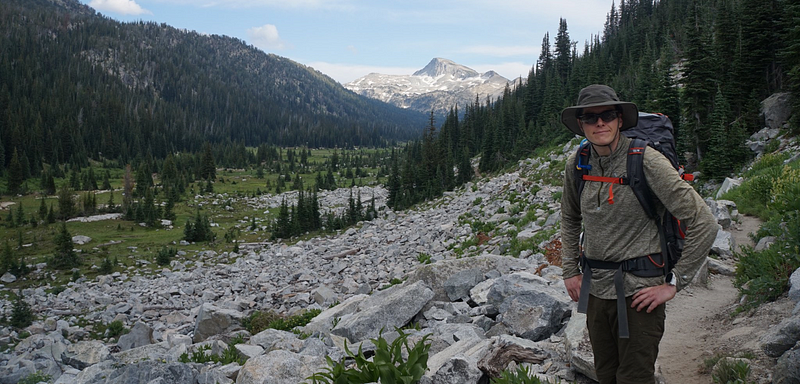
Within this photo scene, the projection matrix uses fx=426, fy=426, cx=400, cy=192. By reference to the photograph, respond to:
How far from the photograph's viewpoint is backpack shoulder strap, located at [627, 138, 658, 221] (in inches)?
130

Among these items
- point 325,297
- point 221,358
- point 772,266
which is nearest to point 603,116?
point 772,266

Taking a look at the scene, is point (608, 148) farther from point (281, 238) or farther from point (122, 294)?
point (281, 238)

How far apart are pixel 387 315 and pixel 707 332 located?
18.0 ft

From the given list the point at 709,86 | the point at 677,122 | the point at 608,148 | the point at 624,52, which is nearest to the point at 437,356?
the point at 608,148

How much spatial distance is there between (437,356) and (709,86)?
32.7m

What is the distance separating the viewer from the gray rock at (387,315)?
28.7 feet

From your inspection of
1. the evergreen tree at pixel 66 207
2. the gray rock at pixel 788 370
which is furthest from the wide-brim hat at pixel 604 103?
the evergreen tree at pixel 66 207

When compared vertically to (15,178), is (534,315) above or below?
below

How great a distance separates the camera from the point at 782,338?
14.1 ft

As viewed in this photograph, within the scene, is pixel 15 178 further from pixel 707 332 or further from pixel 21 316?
pixel 707 332

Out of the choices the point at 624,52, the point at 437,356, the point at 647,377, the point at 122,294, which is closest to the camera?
the point at 647,377

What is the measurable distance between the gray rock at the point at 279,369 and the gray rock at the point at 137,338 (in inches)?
510

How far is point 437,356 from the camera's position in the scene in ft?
20.1

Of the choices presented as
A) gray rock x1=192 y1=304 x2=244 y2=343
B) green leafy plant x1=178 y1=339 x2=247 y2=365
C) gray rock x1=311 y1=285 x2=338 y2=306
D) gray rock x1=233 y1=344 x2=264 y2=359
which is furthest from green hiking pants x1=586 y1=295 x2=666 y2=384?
gray rock x1=192 y1=304 x2=244 y2=343
